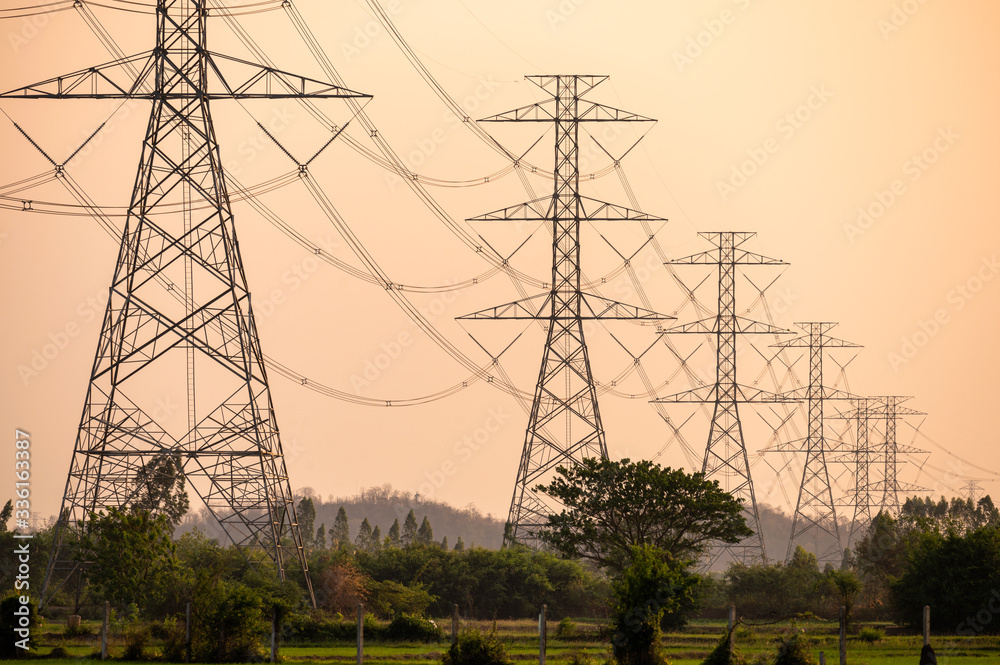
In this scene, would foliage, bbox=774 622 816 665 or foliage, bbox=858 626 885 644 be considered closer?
foliage, bbox=774 622 816 665

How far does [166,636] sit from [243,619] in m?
3.42

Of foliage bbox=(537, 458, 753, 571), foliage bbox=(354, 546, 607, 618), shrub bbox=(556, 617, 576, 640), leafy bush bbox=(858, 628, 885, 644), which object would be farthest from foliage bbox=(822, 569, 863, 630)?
shrub bbox=(556, 617, 576, 640)

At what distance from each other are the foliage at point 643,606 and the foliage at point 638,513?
23.7 meters

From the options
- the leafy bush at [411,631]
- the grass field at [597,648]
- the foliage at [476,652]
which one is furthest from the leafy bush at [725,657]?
the leafy bush at [411,631]

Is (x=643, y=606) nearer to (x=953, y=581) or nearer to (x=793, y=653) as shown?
(x=793, y=653)

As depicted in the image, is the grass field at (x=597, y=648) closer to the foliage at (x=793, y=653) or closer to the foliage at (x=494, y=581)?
the foliage at (x=793, y=653)

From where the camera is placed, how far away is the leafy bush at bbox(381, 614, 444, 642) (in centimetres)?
5400

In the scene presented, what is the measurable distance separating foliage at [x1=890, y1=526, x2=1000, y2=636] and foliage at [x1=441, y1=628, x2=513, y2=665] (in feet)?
96.7

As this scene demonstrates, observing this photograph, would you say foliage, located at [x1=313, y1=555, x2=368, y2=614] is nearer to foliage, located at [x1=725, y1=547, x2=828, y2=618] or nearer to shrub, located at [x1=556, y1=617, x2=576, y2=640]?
shrub, located at [x1=556, y1=617, x2=576, y2=640]

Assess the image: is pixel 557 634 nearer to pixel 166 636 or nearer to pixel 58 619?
pixel 166 636

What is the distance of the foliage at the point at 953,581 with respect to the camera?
60.3m

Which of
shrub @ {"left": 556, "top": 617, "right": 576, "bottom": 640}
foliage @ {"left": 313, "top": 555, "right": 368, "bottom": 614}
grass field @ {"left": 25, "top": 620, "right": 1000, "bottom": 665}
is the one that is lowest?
grass field @ {"left": 25, "top": 620, "right": 1000, "bottom": 665}

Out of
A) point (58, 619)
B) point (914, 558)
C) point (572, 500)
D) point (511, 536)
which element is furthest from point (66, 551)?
point (914, 558)

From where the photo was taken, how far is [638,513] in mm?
63969
